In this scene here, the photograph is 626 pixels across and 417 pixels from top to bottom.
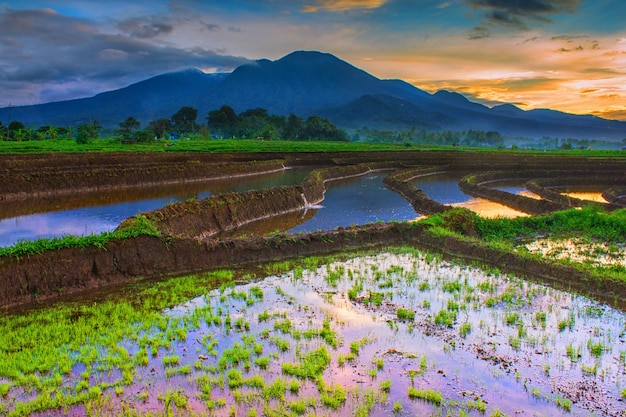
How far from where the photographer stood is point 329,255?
45.1 ft

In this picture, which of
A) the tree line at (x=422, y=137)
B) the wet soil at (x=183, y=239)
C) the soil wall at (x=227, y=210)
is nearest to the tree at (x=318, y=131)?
the tree line at (x=422, y=137)

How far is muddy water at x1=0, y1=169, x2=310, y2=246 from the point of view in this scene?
1510 cm

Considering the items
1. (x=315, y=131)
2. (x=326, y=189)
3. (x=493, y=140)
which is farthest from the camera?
(x=493, y=140)

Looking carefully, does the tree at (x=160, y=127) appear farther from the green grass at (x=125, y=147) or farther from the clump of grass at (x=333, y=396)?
the clump of grass at (x=333, y=396)

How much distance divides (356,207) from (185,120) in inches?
3071

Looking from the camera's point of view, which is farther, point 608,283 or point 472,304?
point 608,283

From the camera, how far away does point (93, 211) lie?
61.8 feet

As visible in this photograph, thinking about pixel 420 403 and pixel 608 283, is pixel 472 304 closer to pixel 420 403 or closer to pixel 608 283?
pixel 608 283

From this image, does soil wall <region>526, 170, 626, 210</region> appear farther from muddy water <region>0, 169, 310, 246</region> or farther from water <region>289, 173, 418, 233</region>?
muddy water <region>0, 169, 310, 246</region>

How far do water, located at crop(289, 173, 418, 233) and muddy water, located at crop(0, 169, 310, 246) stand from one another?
4.20 m

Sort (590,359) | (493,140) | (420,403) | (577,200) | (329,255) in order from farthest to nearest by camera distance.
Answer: (493,140) → (577,200) → (329,255) → (590,359) → (420,403)

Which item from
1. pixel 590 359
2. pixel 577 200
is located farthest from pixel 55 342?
pixel 577 200

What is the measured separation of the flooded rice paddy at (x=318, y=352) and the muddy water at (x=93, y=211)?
19.8 feet

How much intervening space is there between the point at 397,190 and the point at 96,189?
15.5 m
